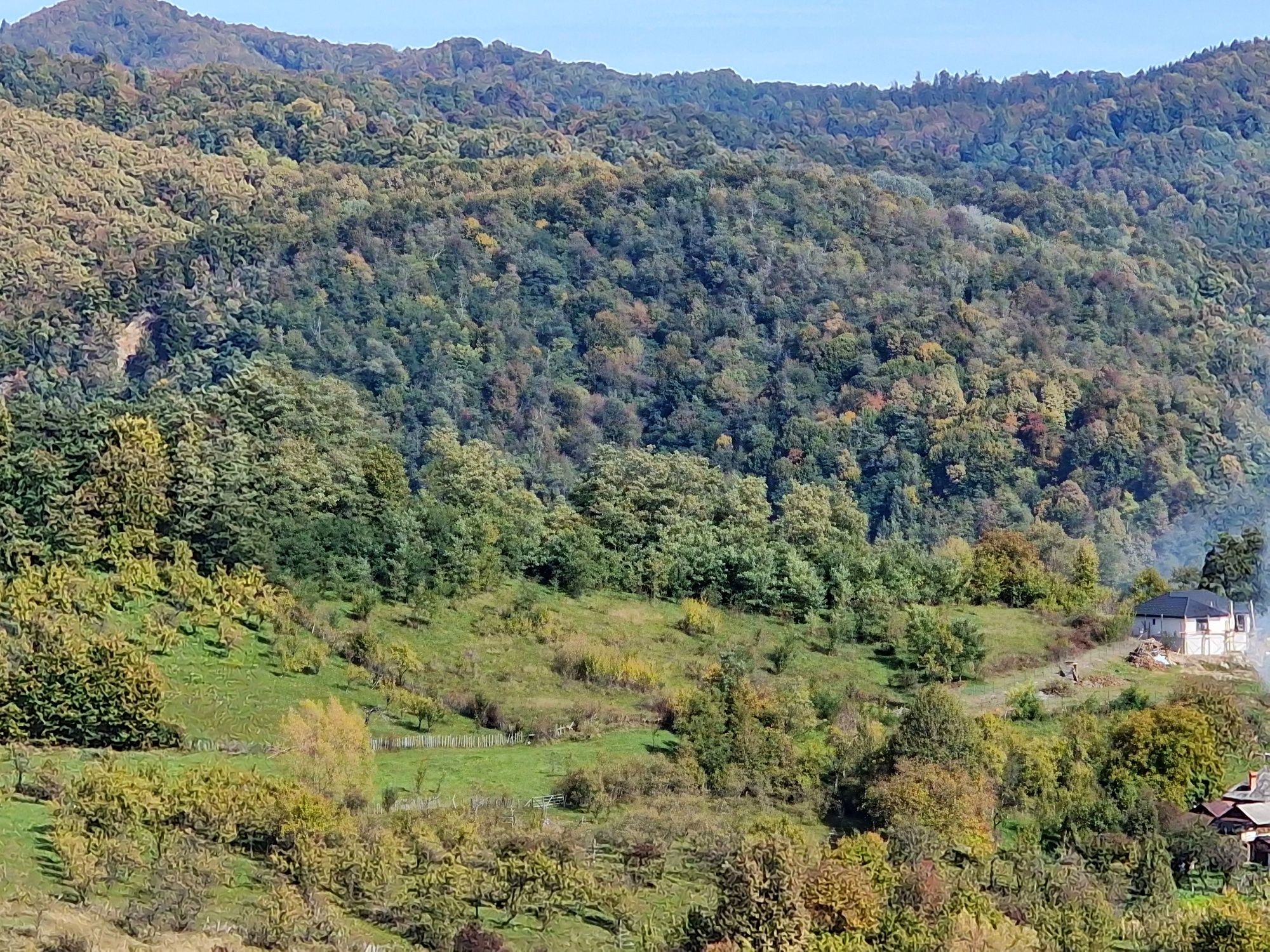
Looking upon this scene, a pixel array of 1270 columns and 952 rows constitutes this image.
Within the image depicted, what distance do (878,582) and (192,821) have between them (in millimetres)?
22591

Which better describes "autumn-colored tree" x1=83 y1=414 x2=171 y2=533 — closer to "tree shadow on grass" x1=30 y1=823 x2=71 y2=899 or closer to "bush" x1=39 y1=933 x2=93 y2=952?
"tree shadow on grass" x1=30 y1=823 x2=71 y2=899

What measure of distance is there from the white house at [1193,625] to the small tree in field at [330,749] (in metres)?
20.8

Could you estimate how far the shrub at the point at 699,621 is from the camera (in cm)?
4412

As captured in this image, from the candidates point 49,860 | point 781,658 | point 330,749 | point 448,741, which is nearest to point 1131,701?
point 781,658

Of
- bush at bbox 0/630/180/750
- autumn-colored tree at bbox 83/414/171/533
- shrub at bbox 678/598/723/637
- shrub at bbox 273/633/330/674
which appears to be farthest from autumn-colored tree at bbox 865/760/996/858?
autumn-colored tree at bbox 83/414/171/533

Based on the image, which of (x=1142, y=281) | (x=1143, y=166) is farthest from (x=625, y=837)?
(x=1143, y=166)

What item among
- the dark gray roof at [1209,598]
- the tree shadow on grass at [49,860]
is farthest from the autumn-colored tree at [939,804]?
the dark gray roof at [1209,598]

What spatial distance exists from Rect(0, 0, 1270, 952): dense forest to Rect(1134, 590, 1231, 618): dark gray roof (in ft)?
2.98

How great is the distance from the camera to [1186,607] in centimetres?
4775

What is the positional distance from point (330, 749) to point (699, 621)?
13.4 metres

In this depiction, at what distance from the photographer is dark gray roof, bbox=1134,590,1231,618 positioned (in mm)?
47594

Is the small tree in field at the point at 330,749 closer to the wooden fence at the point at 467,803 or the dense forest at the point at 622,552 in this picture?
the dense forest at the point at 622,552

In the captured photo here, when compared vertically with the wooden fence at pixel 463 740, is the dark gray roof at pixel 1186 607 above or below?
above

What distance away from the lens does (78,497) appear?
41531 mm
